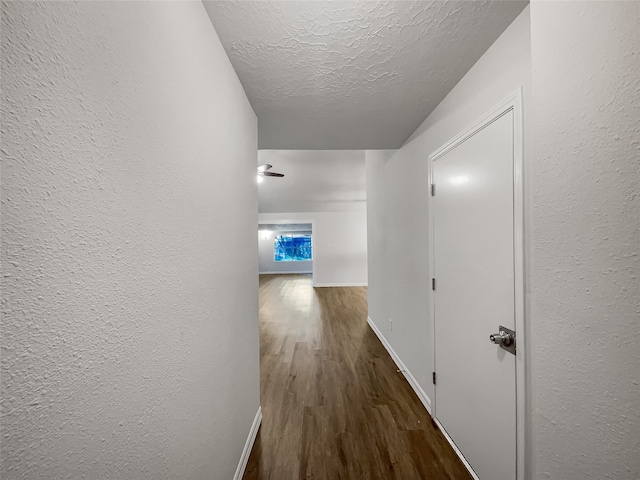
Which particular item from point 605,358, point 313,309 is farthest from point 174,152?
point 313,309

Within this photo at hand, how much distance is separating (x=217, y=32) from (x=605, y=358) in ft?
5.58

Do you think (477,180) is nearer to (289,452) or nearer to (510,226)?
(510,226)

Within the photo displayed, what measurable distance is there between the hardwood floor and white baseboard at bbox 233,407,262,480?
0.13ft

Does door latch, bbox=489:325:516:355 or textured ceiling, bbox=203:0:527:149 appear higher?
textured ceiling, bbox=203:0:527:149

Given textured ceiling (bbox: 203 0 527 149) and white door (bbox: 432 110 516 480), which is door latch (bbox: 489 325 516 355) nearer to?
white door (bbox: 432 110 516 480)

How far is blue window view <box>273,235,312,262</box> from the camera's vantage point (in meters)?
11.3

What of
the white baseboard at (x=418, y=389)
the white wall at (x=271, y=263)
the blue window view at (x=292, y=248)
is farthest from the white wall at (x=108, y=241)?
the blue window view at (x=292, y=248)

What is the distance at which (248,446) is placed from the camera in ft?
5.09

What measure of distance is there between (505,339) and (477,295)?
0.87ft

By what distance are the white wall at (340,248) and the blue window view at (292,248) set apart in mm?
3821

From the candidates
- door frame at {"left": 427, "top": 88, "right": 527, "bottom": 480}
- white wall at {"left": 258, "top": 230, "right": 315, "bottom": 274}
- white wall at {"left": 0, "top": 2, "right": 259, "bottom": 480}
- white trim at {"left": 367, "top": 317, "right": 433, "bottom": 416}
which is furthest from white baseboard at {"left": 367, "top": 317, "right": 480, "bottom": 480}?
white wall at {"left": 258, "top": 230, "right": 315, "bottom": 274}

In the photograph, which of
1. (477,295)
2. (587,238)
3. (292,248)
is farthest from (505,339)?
(292,248)

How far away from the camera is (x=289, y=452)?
160 centimetres

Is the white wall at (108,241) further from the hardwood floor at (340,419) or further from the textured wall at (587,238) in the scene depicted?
the textured wall at (587,238)
